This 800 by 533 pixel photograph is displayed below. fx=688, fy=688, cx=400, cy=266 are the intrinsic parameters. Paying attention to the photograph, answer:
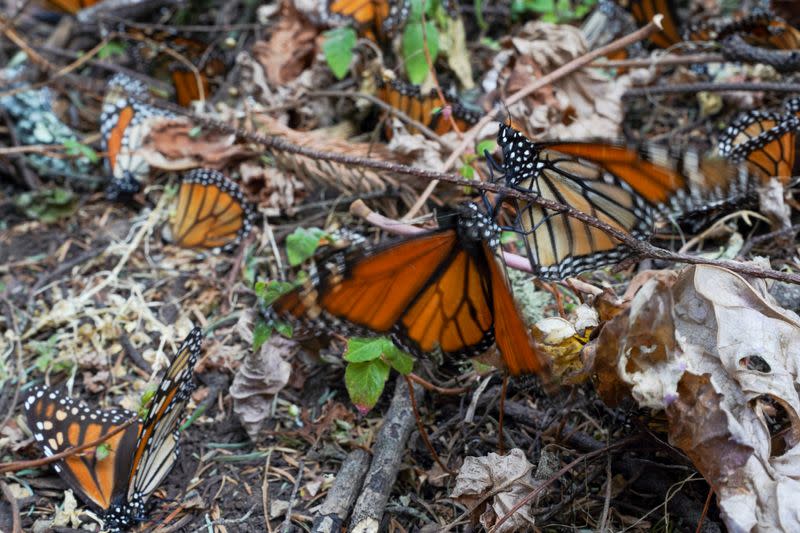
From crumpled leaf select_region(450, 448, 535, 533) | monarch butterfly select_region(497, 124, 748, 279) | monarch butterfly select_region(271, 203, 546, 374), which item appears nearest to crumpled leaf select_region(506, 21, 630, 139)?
monarch butterfly select_region(497, 124, 748, 279)

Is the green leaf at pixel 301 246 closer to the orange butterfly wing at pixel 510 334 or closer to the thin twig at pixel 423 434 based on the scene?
the thin twig at pixel 423 434

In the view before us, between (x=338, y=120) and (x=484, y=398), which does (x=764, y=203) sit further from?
(x=338, y=120)

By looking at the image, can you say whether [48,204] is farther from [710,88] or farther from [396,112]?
[710,88]

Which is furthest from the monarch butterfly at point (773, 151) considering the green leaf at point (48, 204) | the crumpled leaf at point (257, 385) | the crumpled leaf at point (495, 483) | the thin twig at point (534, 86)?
the green leaf at point (48, 204)

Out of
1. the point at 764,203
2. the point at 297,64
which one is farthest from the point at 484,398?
the point at 297,64

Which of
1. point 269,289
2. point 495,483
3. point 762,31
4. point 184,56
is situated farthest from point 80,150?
point 762,31
